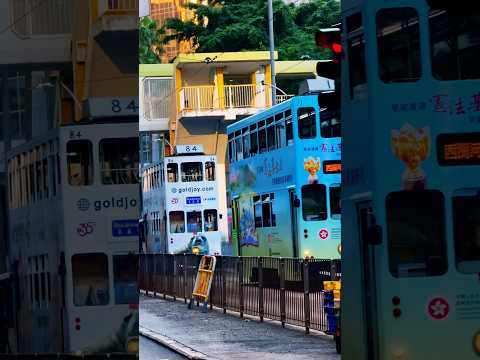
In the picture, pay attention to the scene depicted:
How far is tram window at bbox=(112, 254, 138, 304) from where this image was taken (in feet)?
16.1

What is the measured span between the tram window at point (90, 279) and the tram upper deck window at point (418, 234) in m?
6.13

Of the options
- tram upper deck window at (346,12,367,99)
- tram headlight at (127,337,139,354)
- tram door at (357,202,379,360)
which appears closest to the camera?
tram headlight at (127,337,139,354)

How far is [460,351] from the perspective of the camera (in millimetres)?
10570

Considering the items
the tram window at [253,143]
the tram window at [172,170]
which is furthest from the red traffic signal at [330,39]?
the tram window at [172,170]

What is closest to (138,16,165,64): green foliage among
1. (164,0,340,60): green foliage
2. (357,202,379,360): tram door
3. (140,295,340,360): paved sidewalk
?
Answer: (164,0,340,60): green foliage

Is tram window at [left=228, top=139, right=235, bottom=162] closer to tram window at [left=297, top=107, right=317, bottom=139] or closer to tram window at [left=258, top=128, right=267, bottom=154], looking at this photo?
tram window at [left=258, top=128, right=267, bottom=154]

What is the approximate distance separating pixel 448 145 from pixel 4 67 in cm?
658

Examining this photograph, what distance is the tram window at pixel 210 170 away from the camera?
1533 inches

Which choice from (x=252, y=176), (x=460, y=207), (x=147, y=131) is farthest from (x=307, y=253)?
(x=147, y=131)

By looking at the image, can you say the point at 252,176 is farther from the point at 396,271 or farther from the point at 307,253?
the point at 396,271

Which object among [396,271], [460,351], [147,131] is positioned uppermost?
[147,131]

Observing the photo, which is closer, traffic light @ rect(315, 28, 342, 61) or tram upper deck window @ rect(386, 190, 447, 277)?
tram upper deck window @ rect(386, 190, 447, 277)

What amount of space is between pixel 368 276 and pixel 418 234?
1.87 feet

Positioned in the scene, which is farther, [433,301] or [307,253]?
[307,253]
